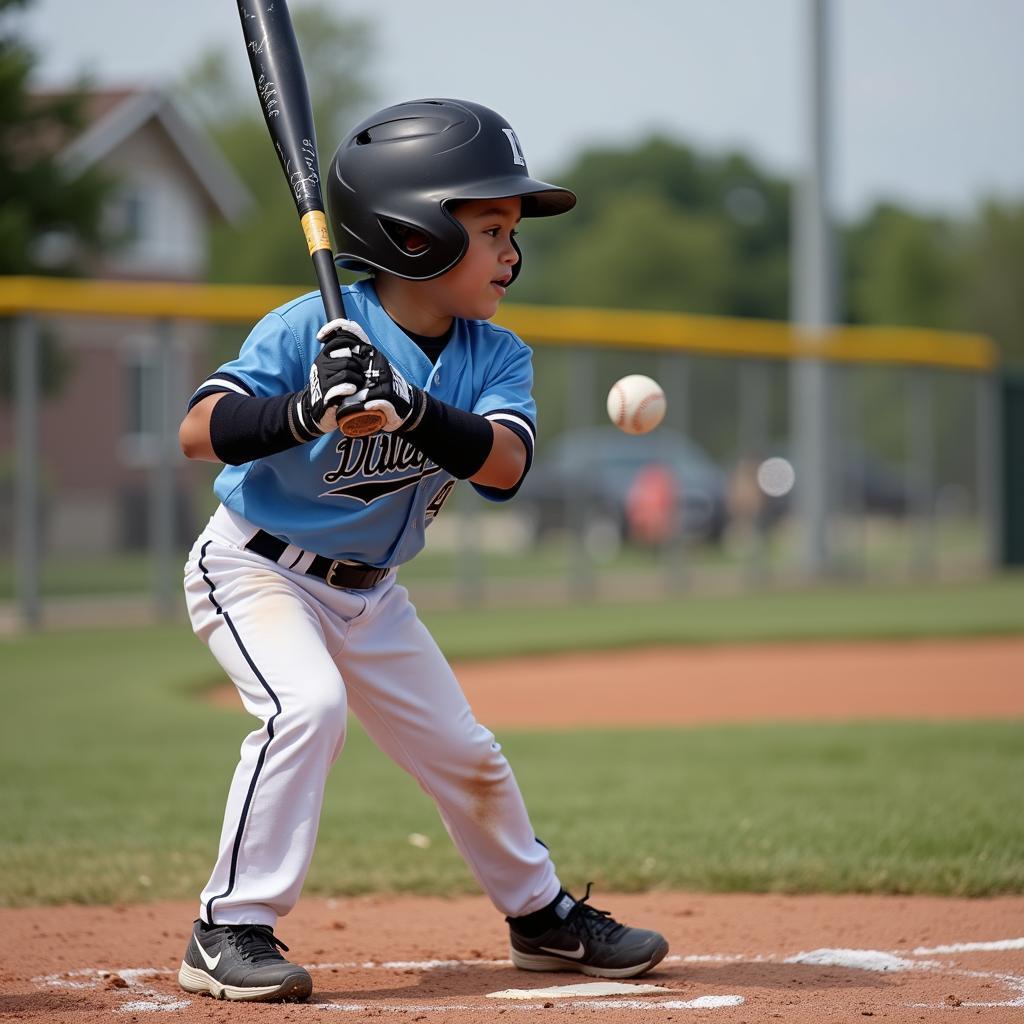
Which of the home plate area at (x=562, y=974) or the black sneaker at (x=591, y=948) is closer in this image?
the home plate area at (x=562, y=974)

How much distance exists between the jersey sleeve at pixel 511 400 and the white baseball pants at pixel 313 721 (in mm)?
374

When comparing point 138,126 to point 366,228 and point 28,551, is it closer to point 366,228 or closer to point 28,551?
point 28,551

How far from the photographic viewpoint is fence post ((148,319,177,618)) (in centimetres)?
1137

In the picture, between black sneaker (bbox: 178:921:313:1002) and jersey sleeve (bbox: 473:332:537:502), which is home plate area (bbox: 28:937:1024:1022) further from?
jersey sleeve (bbox: 473:332:537:502)

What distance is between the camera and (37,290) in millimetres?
10977

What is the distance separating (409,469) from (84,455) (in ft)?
32.0

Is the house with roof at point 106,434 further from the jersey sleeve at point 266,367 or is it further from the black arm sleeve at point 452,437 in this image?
the black arm sleeve at point 452,437

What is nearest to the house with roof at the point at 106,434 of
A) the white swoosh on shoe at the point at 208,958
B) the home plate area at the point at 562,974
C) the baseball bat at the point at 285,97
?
the home plate area at the point at 562,974

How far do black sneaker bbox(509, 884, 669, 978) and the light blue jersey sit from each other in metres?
0.88

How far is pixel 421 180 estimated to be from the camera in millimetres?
3068

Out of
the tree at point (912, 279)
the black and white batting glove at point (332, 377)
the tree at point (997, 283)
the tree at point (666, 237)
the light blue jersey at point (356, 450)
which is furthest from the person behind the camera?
the tree at point (666, 237)

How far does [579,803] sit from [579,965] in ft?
6.91

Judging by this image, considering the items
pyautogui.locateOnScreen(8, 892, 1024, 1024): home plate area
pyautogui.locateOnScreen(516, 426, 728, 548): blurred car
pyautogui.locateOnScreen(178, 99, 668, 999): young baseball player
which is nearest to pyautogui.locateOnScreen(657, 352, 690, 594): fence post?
pyautogui.locateOnScreen(516, 426, 728, 548): blurred car

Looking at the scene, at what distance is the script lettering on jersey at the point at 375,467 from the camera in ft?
10.1
